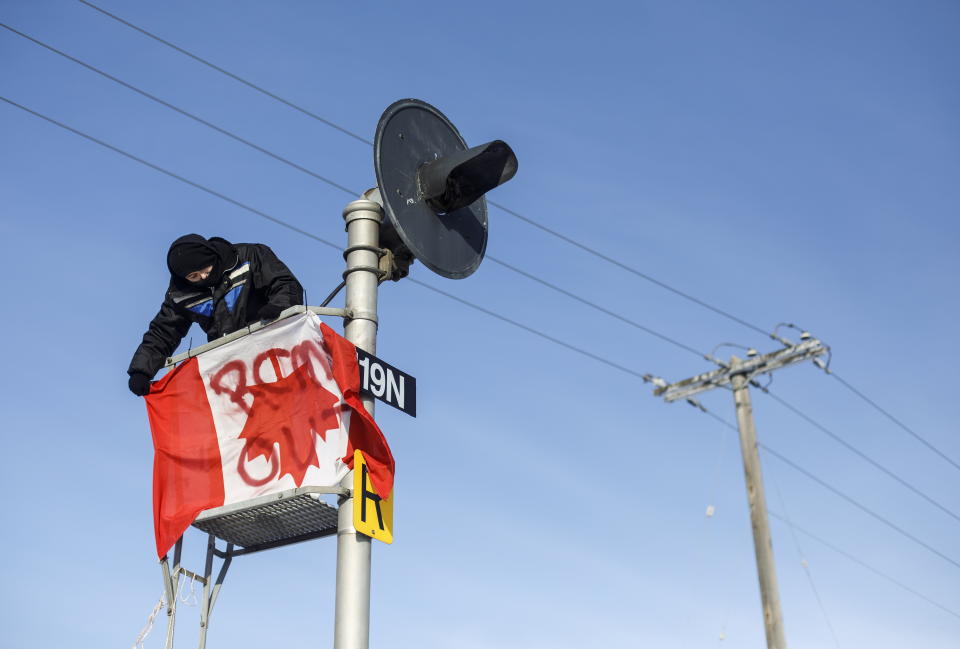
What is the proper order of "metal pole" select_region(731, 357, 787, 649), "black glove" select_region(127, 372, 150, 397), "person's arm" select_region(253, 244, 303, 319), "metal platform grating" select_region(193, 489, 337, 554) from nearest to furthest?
"metal platform grating" select_region(193, 489, 337, 554) < "person's arm" select_region(253, 244, 303, 319) < "black glove" select_region(127, 372, 150, 397) < "metal pole" select_region(731, 357, 787, 649)

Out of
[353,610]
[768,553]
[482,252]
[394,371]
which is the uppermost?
[768,553]

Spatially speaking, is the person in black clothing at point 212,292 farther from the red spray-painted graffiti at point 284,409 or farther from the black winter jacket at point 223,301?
the red spray-painted graffiti at point 284,409

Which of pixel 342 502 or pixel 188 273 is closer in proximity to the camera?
pixel 342 502

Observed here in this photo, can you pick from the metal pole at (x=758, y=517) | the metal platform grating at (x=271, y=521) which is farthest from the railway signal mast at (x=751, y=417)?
the metal platform grating at (x=271, y=521)

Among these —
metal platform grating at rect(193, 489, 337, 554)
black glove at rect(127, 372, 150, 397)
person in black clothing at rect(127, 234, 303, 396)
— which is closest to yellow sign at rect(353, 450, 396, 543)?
metal platform grating at rect(193, 489, 337, 554)

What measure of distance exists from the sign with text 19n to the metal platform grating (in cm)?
54

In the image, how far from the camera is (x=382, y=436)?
477 centimetres

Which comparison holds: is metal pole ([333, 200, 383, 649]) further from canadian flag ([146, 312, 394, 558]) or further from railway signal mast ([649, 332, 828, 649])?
railway signal mast ([649, 332, 828, 649])

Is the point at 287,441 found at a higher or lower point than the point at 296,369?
lower

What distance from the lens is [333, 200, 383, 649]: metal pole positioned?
4.18m

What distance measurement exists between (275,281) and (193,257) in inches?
17.1

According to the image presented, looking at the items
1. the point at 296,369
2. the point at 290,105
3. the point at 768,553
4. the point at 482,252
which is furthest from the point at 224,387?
the point at 768,553

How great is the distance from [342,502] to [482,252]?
1.67m

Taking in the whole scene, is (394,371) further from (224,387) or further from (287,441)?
(224,387)
